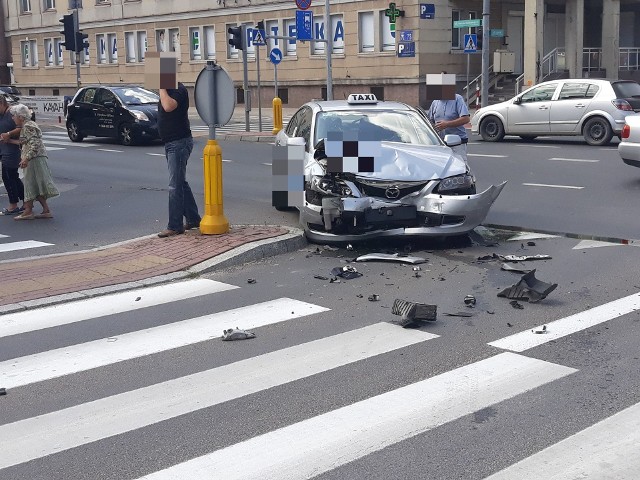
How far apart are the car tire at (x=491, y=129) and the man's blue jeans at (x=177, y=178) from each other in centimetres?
1432

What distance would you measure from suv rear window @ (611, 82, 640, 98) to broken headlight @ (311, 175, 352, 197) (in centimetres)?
1378

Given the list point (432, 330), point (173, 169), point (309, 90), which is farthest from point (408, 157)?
point (309, 90)

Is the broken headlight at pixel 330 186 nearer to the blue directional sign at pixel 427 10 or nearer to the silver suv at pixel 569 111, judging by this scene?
the silver suv at pixel 569 111

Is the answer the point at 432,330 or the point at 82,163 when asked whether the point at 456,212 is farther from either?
the point at 82,163

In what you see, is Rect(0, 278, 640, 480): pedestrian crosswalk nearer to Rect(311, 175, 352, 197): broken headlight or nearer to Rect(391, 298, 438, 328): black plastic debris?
Rect(391, 298, 438, 328): black plastic debris

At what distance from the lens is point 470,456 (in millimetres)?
4695

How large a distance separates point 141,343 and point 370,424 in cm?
235

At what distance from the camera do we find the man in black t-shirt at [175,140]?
34.0 feet

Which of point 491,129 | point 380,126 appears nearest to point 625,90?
point 491,129

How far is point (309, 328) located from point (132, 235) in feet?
16.2

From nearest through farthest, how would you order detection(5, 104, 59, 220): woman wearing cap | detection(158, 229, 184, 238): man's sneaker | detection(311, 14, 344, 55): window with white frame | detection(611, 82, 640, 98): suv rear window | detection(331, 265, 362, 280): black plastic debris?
detection(331, 265, 362, 280): black plastic debris
detection(158, 229, 184, 238): man's sneaker
detection(5, 104, 59, 220): woman wearing cap
detection(611, 82, 640, 98): suv rear window
detection(311, 14, 344, 55): window with white frame

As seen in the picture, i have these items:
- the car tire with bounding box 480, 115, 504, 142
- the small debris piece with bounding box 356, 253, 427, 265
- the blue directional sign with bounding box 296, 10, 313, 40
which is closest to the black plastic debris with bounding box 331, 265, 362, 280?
the small debris piece with bounding box 356, 253, 427, 265

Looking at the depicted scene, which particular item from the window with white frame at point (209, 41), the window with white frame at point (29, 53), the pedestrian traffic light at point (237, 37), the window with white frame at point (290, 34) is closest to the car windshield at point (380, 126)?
the pedestrian traffic light at point (237, 37)

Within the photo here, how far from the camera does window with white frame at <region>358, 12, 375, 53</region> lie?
39.1 metres
